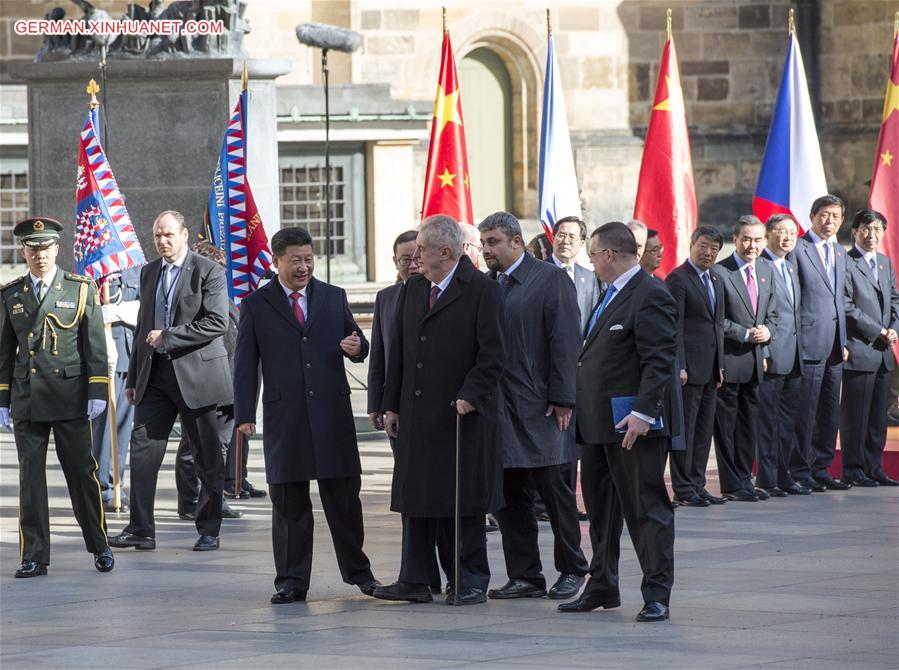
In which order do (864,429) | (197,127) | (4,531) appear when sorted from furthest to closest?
1. (197,127)
2. (864,429)
3. (4,531)

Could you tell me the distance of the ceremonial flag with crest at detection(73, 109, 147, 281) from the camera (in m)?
13.1

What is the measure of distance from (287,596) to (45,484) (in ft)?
5.79

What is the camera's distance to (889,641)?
7684 millimetres

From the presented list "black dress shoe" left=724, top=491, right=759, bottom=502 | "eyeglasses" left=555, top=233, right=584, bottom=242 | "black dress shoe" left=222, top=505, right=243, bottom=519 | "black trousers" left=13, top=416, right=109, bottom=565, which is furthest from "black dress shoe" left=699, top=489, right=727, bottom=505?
"black trousers" left=13, top=416, right=109, bottom=565

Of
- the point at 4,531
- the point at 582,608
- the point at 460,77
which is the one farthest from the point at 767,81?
the point at 582,608

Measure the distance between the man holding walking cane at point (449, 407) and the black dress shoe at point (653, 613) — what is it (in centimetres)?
88

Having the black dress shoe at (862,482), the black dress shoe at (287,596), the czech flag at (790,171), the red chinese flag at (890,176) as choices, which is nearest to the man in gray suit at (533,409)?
the black dress shoe at (287,596)

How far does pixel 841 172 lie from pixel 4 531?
57.9 ft

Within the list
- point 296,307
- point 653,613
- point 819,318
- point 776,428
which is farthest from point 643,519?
point 819,318

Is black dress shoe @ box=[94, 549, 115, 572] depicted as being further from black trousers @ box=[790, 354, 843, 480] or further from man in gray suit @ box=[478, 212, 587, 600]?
black trousers @ box=[790, 354, 843, 480]

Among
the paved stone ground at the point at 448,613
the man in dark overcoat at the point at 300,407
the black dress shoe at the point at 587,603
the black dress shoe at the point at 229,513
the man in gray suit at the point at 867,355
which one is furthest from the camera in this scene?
the man in gray suit at the point at 867,355

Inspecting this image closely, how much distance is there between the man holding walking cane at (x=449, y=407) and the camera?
8.62m

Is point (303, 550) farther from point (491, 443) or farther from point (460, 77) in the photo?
point (460, 77)

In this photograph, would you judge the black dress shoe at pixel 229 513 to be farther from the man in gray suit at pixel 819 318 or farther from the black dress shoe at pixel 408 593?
the man in gray suit at pixel 819 318
